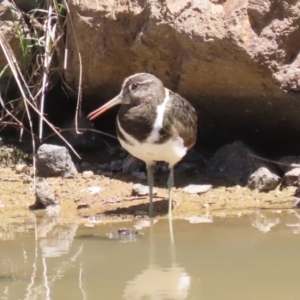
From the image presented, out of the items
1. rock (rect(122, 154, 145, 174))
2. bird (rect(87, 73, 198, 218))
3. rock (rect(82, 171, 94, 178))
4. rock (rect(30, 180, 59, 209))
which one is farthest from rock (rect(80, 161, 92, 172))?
bird (rect(87, 73, 198, 218))

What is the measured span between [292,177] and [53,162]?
1893 mm

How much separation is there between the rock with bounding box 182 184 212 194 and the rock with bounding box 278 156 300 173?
2.09 feet

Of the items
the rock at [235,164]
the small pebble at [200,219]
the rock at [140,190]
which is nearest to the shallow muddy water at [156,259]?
the small pebble at [200,219]

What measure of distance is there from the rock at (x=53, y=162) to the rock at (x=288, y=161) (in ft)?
5.57

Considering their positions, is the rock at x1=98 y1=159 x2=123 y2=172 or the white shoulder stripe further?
the rock at x1=98 y1=159 x2=123 y2=172

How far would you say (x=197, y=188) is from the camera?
6176mm

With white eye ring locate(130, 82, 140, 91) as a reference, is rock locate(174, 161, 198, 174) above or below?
below

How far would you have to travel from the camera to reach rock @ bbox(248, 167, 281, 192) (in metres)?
6.19

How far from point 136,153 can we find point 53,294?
2.32 meters

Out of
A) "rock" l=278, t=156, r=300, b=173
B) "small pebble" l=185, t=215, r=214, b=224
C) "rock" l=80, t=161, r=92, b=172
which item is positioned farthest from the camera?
"rock" l=80, t=161, r=92, b=172

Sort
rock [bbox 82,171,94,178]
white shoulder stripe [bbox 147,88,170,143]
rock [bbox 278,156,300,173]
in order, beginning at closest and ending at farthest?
white shoulder stripe [bbox 147,88,170,143], rock [bbox 278,156,300,173], rock [bbox 82,171,94,178]

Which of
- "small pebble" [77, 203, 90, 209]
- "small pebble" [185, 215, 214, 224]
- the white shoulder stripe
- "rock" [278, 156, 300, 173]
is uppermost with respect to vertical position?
the white shoulder stripe

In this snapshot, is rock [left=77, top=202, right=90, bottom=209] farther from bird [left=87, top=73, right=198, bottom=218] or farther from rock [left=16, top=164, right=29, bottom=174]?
rock [left=16, top=164, right=29, bottom=174]

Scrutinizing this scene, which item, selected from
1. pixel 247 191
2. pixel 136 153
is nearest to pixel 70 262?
pixel 136 153
